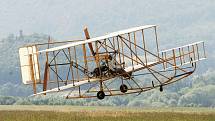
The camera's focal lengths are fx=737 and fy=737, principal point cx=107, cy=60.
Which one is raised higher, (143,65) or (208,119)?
(143,65)

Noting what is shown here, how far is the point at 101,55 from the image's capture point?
5112cm

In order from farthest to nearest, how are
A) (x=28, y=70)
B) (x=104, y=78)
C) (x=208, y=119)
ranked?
(x=208, y=119) < (x=28, y=70) < (x=104, y=78)

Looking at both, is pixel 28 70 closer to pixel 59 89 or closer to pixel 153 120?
pixel 59 89

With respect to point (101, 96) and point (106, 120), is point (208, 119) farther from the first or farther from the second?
point (101, 96)

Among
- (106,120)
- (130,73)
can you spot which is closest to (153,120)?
(106,120)

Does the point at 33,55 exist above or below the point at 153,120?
above

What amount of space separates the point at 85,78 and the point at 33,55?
19.5 feet

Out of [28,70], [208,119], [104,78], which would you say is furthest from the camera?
[208,119]

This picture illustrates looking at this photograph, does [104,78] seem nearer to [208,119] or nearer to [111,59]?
[111,59]

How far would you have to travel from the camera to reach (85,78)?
5191 cm

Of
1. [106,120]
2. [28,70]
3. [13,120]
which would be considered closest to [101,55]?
[28,70]

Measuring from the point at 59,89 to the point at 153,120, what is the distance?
12479mm

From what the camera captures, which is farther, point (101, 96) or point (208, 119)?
point (208, 119)

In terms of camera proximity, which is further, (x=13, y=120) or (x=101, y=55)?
(x=13, y=120)
